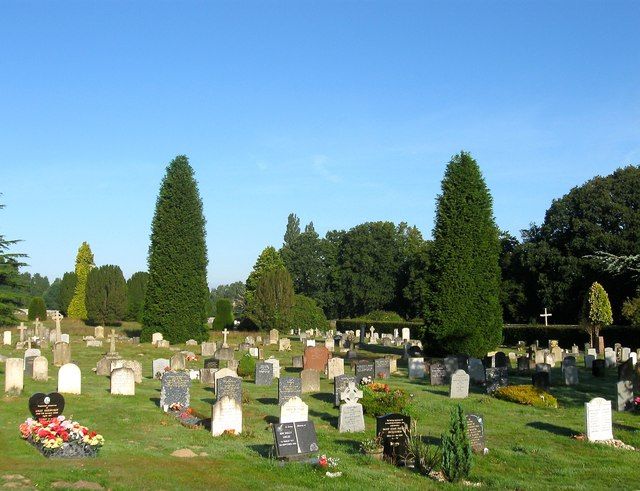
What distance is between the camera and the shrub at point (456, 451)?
12.4 m

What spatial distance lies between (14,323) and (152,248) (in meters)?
11.1

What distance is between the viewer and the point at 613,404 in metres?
21.4

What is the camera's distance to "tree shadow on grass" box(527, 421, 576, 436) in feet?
56.9

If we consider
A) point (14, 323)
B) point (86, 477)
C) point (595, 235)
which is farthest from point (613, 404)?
point (14, 323)

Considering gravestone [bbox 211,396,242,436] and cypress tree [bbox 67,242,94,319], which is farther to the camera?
cypress tree [bbox 67,242,94,319]

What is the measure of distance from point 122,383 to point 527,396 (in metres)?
12.0

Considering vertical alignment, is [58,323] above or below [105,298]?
below

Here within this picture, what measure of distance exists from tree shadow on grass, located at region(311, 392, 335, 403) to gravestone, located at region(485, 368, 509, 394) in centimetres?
541

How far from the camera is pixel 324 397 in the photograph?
2175cm

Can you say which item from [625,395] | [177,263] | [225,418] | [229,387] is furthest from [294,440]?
[177,263]

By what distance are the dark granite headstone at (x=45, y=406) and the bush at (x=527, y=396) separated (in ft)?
43.7

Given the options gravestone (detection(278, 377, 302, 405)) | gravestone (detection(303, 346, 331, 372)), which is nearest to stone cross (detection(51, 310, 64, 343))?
gravestone (detection(303, 346, 331, 372))

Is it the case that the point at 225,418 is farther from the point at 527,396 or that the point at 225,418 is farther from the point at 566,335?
the point at 566,335

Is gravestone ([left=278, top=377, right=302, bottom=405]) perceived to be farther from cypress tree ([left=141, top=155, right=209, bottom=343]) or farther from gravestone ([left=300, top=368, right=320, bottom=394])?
cypress tree ([left=141, top=155, right=209, bottom=343])
